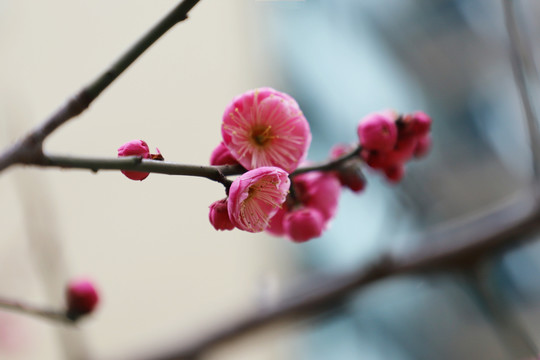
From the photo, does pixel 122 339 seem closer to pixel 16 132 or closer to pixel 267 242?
pixel 267 242

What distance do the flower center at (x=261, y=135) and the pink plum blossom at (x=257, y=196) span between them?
0.14 ft

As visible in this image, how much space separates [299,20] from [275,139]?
2.15 m

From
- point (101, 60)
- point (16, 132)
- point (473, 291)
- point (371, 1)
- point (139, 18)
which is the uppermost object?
point (371, 1)

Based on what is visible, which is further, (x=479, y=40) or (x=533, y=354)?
(x=479, y=40)

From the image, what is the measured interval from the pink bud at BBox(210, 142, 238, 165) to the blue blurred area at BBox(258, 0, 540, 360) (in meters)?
1.31

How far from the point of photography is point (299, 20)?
243 cm

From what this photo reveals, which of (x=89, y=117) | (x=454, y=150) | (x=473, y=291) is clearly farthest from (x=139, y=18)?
(x=454, y=150)

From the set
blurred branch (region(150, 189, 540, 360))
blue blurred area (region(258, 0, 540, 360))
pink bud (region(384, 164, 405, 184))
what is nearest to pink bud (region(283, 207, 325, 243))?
pink bud (region(384, 164, 405, 184))

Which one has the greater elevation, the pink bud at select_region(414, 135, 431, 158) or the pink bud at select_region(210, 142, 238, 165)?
the pink bud at select_region(210, 142, 238, 165)

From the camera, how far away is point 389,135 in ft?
1.39

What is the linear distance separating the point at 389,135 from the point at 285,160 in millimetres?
93

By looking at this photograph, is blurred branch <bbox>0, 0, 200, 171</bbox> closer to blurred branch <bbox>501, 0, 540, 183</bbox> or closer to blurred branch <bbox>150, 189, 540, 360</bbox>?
blurred branch <bbox>501, 0, 540, 183</bbox>

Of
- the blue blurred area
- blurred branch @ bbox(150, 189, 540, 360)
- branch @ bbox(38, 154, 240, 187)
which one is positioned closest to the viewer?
branch @ bbox(38, 154, 240, 187)

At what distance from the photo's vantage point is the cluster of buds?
0.42 meters
